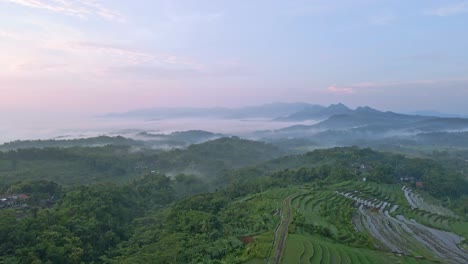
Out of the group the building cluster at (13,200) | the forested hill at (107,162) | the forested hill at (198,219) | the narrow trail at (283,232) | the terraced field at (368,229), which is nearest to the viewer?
the narrow trail at (283,232)

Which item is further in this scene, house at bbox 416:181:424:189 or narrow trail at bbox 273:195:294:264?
house at bbox 416:181:424:189

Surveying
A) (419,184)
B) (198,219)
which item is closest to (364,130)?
(419,184)

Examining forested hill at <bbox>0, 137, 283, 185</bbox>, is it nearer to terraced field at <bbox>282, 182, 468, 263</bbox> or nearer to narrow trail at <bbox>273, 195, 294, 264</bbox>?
terraced field at <bbox>282, 182, 468, 263</bbox>

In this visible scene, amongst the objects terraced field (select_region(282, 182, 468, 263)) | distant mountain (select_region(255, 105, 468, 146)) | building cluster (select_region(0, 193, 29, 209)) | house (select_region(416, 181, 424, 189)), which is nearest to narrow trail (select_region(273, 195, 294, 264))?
terraced field (select_region(282, 182, 468, 263))

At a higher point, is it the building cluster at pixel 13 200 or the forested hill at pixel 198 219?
the building cluster at pixel 13 200

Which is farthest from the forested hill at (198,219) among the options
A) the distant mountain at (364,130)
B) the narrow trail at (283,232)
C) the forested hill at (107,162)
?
the distant mountain at (364,130)

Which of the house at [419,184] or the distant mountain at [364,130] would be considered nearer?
the house at [419,184]

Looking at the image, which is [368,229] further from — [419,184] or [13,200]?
[13,200]

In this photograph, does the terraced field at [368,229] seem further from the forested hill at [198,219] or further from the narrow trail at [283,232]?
the narrow trail at [283,232]

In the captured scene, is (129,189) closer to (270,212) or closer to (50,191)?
(50,191)

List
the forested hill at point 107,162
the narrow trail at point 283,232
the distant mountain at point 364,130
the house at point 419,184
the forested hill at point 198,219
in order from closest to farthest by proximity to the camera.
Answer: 1. the narrow trail at point 283,232
2. the forested hill at point 198,219
3. the house at point 419,184
4. the forested hill at point 107,162
5. the distant mountain at point 364,130

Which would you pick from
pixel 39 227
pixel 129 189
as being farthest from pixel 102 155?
pixel 39 227
